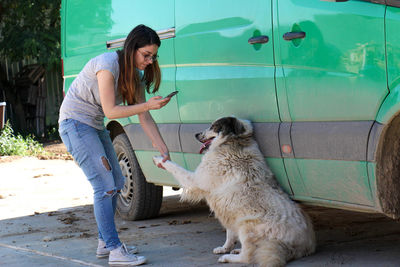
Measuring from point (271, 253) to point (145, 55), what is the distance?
1638 millimetres

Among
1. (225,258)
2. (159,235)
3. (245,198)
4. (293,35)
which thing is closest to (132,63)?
(293,35)

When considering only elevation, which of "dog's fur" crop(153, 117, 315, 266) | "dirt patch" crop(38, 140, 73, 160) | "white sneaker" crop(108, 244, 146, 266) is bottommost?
"dirt patch" crop(38, 140, 73, 160)

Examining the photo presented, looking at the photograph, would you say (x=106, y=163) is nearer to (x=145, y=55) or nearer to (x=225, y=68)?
(x=145, y=55)

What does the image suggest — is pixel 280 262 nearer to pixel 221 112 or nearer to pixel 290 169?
pixel 290 169

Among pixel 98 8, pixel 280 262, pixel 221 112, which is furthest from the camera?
pixel 98 8

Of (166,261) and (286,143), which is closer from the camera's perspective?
(286,143)

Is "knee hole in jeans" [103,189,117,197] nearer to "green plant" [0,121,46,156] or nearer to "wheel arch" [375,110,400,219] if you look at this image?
"wheel arch" [375,110,400,219]

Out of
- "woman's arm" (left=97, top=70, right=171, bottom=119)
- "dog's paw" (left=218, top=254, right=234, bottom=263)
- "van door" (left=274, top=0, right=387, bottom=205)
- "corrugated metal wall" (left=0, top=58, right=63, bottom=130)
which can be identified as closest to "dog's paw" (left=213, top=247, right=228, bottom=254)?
"dog's paw" (left=218, top=254, right=234, bottom=263)

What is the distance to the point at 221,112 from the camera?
17.0 ft

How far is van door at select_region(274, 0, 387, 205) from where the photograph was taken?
A: 13.1 feet

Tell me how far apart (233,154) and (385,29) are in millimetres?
1577

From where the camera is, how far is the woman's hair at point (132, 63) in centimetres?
471

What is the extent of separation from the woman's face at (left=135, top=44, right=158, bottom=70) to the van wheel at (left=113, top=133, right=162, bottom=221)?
1935 mm

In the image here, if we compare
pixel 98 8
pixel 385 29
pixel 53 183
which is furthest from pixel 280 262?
pixel 53 183
